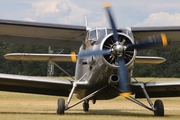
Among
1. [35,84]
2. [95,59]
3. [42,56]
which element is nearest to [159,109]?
[95,59]

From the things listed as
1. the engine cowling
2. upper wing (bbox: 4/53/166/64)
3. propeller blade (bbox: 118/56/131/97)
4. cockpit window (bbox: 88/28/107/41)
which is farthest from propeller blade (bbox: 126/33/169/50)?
upper wing (bbox: 4/53/166/64)

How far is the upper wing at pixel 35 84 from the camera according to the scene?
57.3 ft

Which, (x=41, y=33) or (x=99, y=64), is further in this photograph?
(x=41, y=33)

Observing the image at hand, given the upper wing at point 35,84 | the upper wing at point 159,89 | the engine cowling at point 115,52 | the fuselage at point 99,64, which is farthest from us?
the upper wing at point 159,89

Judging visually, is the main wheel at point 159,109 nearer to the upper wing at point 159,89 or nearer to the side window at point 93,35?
the upper wing at point 159,89

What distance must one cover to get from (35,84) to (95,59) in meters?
2.84

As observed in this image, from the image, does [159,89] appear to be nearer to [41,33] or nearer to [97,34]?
[97,34]

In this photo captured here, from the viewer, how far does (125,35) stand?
15.5 m

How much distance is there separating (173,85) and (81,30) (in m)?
3.44

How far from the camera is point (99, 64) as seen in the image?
15.8 metres

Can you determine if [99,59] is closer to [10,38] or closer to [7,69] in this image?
[10,38]

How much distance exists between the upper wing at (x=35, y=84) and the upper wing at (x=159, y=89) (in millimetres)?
2113

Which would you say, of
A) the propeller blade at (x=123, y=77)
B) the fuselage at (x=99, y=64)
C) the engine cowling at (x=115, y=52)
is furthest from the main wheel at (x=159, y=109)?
the engine cowling at (x=115, y=52)

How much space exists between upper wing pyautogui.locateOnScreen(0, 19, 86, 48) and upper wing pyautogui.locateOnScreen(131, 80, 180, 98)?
103 inches
